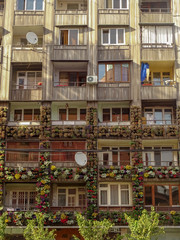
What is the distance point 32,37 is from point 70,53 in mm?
3850

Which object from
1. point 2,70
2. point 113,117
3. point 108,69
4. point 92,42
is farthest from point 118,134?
point 2,70

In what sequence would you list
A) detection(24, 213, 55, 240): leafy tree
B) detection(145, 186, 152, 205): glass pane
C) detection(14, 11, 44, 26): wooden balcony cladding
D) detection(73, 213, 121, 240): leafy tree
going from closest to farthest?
1. detection(24, 213, 55, 240): leafy tree
2. detection(73, 213, 121, 240): leafy tree
3. detection(145, 186, 152, 205): glass pane
4. detection(14, 11, 44, 26): wooden balcony cladding

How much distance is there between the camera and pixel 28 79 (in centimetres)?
3612

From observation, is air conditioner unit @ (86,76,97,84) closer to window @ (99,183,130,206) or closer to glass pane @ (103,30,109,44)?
glass pane @ (103,30,109,44)

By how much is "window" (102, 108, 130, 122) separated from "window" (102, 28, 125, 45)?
660cm

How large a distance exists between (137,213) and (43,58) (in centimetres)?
1666

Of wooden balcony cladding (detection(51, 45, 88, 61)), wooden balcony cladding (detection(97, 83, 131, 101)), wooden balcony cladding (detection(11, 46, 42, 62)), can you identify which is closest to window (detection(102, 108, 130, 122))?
wooden balcony cladding (detection(97, 83, 131, 101))

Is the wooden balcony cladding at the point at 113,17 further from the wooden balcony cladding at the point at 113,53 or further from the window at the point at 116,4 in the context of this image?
the wooden balcony cladding at the point at 113,53

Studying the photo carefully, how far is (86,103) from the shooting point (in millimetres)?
34250

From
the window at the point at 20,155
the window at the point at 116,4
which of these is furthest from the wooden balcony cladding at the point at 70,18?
the window at the point at 20,155

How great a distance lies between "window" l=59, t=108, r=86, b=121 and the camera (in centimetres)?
3487

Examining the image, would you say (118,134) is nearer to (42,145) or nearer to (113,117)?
(113,117)

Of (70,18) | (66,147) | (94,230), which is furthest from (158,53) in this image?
(94,230)

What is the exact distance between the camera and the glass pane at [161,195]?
31922 mm
